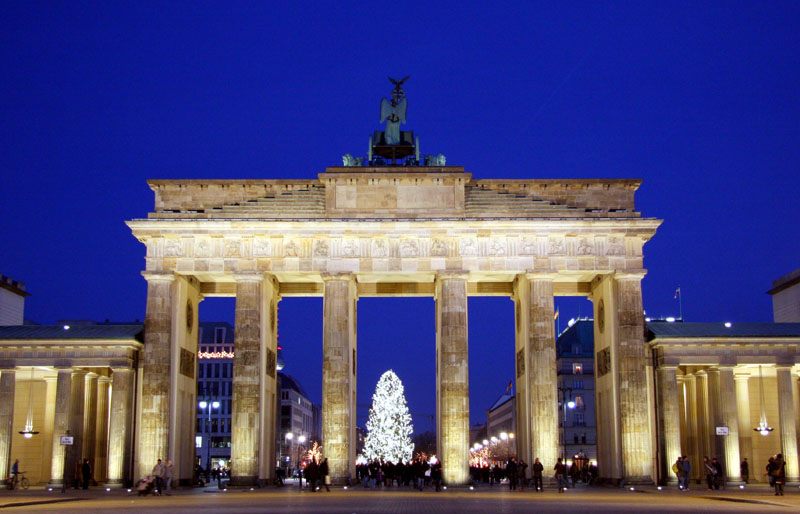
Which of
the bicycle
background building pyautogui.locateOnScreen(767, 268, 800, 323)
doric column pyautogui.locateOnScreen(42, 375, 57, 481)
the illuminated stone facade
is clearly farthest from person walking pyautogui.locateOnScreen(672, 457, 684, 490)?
doric column pyautogui.locateOnScreen(42, 375, 57, 481)

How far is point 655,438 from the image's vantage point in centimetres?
5072

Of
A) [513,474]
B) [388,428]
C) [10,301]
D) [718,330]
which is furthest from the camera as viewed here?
[388,428]

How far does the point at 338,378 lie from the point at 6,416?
17.6m

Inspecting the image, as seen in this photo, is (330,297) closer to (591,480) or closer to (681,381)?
(591,480)

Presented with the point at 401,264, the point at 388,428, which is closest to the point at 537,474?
the point at 401,264

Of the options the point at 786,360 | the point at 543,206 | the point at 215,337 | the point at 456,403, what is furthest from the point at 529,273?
the point at 215,337

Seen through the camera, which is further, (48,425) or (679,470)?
(48,425)

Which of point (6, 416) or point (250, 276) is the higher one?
point (250, 276)

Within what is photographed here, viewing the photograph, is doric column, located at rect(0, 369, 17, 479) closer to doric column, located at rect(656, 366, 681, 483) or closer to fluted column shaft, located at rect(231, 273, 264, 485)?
fluted column shaft, located at rect(231, 273, 264, 485)

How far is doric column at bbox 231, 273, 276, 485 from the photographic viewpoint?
48.8 m

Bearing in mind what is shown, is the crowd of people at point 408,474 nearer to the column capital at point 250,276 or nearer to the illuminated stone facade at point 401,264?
the illuminated stone facade at point 401,264

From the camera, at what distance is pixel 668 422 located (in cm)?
5003

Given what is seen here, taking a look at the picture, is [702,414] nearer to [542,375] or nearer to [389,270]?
[542,375]

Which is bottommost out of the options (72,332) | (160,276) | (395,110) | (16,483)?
(16,483)
